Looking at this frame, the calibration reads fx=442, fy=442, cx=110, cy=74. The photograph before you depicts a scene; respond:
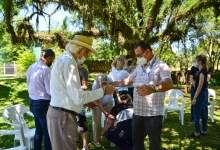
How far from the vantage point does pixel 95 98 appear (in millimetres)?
4402

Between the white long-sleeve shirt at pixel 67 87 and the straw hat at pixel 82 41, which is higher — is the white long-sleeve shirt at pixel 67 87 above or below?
below

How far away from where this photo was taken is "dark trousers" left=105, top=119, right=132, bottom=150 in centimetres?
640

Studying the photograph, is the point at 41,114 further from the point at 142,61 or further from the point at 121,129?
the point at 142,61

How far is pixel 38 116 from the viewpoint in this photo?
6.52 meters

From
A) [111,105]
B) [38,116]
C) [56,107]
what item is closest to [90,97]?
[56,107]

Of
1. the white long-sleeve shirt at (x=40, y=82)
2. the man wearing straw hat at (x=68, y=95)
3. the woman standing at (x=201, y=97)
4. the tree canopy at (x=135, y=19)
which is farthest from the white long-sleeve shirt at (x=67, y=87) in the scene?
the tree canopy at (x=135, y=19)

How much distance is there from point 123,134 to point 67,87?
2334mm

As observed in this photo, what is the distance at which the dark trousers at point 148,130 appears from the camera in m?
5.32

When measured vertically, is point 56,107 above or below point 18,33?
below

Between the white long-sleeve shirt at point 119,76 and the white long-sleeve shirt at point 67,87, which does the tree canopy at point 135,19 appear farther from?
the white long-sleeve shirt at point 67,87

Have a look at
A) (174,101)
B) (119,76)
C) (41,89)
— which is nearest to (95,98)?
(41,89)

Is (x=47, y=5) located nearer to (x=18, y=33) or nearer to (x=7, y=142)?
(x=18, y=33)

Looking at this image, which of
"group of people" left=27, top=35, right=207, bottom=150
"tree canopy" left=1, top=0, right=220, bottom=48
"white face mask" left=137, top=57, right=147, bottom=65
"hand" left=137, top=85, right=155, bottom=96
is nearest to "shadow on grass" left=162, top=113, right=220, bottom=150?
"group of people" left=27, top=35, right=207, bottom=150

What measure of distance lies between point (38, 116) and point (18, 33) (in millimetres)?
7407
